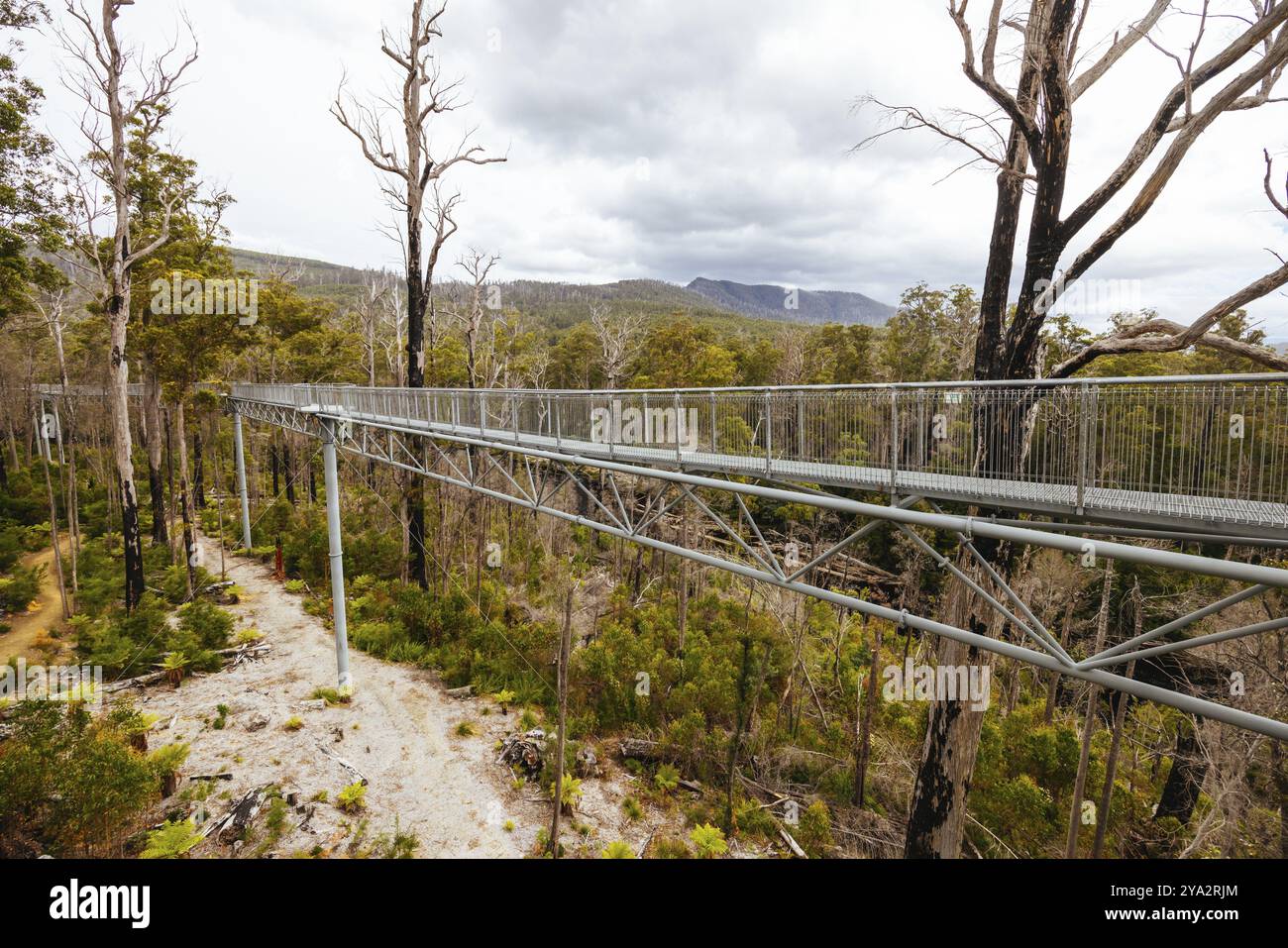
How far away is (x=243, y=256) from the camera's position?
11569cm

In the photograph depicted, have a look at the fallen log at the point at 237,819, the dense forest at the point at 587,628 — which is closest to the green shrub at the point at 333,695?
the dense forest at the point at 587,628

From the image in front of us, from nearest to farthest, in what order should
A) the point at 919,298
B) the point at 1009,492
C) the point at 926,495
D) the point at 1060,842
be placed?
the point at 1009,492
the point at 926,495
the point at 1060,842
the point at 919,298

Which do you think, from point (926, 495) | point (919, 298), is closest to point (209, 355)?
point (926, 495)

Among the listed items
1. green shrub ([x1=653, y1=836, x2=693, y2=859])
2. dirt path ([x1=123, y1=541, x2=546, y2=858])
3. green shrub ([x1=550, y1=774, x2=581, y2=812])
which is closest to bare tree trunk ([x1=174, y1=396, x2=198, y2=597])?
dirt path ([x1=123, y1=541, x2=546, y2=858])

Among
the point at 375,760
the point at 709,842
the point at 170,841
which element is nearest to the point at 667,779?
the point at 709,842

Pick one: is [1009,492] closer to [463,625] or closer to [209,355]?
[463,625]

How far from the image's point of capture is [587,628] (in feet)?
59.2

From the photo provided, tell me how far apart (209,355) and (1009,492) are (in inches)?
847

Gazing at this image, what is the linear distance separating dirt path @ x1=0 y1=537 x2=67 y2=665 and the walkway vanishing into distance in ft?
40.0

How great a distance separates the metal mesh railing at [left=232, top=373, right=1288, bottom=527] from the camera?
3797 mm

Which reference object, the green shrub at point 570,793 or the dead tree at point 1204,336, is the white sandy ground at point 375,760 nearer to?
the green shrub at point 570,793

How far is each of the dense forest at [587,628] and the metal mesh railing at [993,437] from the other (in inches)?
50.9

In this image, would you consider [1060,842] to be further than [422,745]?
Yes

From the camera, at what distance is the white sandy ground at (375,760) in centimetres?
755
